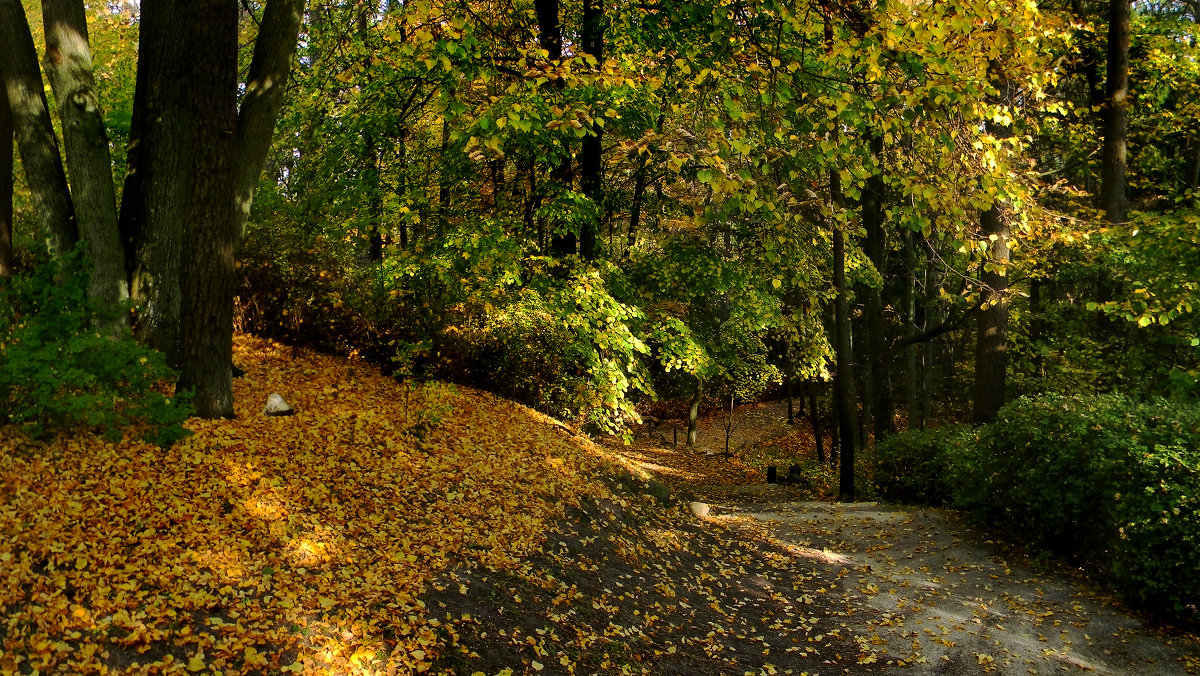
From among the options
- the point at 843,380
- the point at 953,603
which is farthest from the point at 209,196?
the point at 843,380

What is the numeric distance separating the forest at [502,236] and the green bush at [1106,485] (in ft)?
0.13

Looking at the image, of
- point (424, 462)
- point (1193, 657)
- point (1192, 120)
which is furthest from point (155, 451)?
point (1192, 120)

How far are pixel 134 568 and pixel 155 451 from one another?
1412 mm

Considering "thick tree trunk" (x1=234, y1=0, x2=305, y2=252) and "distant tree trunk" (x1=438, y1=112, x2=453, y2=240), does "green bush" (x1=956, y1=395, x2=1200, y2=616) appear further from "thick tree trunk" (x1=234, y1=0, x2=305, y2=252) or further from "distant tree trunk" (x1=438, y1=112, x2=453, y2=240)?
"thick tree trunk" (x1=234, y1=0, x2=305, y2=252)

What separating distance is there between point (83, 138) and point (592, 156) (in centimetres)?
763

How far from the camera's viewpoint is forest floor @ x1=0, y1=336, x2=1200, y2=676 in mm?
3848

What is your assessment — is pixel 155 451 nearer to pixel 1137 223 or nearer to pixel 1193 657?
pixel 1193 657

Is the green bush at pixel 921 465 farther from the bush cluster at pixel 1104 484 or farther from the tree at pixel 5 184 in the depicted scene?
the tree at pixel 5 184

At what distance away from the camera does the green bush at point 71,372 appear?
14.9ft

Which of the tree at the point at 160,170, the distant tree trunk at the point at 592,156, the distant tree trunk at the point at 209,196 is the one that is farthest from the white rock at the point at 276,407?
the distant tree trunk at the point at 592,156

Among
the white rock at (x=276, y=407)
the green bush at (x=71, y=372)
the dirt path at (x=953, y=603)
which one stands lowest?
the dirt path at (x=953, y=603)

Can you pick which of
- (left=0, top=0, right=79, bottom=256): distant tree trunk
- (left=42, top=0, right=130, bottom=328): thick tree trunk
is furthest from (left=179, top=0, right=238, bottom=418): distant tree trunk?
(left=0, top=0, right=79, bottom=256): distant tree trunk

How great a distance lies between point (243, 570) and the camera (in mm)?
4336

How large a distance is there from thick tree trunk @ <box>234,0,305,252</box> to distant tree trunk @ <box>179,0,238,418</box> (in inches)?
18.3
